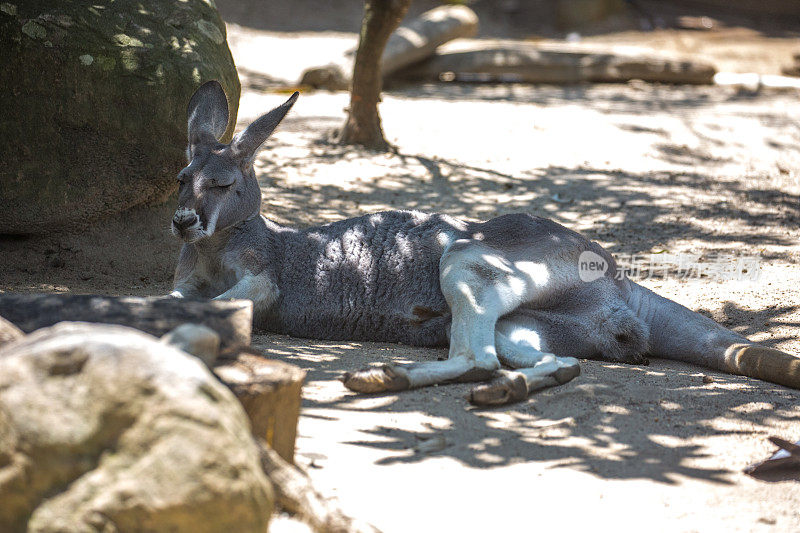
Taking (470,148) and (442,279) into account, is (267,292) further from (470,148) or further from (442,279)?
(470,148)

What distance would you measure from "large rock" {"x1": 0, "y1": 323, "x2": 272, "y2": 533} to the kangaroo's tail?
2.84 metres

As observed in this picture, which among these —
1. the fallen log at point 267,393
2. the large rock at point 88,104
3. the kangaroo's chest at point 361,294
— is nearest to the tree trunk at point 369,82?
the large rock at point 88,104

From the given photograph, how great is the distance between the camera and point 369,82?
807 cm

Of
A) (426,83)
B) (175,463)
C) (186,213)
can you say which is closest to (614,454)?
(175,463)

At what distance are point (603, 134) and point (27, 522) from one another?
24.5 feet

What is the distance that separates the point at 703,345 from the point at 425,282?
A: 1.47 m

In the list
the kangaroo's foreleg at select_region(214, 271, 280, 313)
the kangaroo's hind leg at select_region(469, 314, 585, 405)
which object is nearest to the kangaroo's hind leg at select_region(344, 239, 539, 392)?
the kangaroo's hind leg at select_region(469, 314, 585, 405)

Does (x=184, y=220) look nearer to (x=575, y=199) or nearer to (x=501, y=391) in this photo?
(x=501, y=391)

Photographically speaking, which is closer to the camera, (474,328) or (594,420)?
(594,420)

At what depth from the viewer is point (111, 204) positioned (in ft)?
18.3

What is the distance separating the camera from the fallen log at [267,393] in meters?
2.56

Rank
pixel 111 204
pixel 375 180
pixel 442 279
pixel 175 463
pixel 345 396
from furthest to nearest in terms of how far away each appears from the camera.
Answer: pixel 375 180, pixel 111 204, pixel 442 279, pixel 345 396, pixel 175 463

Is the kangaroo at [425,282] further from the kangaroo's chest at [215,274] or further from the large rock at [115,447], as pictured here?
the large rock at [115,447]

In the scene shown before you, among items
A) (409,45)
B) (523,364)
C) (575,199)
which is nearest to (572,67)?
(409,45)
